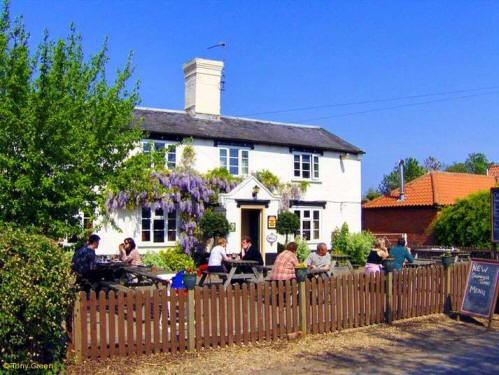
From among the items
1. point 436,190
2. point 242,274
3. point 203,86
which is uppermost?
point 203,86

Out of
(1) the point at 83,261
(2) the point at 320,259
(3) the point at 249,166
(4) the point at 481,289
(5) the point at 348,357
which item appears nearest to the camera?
(5) the point at 348,357

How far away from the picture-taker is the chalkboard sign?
10547mm

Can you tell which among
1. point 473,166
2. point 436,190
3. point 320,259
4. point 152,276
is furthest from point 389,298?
point 473,166

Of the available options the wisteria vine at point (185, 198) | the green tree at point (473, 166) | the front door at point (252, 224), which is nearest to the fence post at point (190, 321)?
the wisteria vine at point (185, 198)

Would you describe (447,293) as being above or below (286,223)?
below

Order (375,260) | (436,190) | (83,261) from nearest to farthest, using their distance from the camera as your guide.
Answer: (83,261) < (375,260) < (436,190)

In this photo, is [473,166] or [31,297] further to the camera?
[473,166]

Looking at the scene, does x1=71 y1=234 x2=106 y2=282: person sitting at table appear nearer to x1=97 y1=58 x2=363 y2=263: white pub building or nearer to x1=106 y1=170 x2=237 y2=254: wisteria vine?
x1=97 y1=58 x2=363 y2=263: white pub building

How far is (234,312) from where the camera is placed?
879cm

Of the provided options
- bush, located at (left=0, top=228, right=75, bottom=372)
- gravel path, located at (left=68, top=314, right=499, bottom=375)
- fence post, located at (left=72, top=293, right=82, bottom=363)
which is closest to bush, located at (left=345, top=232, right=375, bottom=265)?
gravel path, located at (left=68, top=314, right=499, bottom=375)

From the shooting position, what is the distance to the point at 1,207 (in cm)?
978

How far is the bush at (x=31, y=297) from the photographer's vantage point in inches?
256

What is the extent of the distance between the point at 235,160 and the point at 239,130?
1.57 m

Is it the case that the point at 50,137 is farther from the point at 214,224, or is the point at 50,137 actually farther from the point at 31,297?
the point at 214,224
